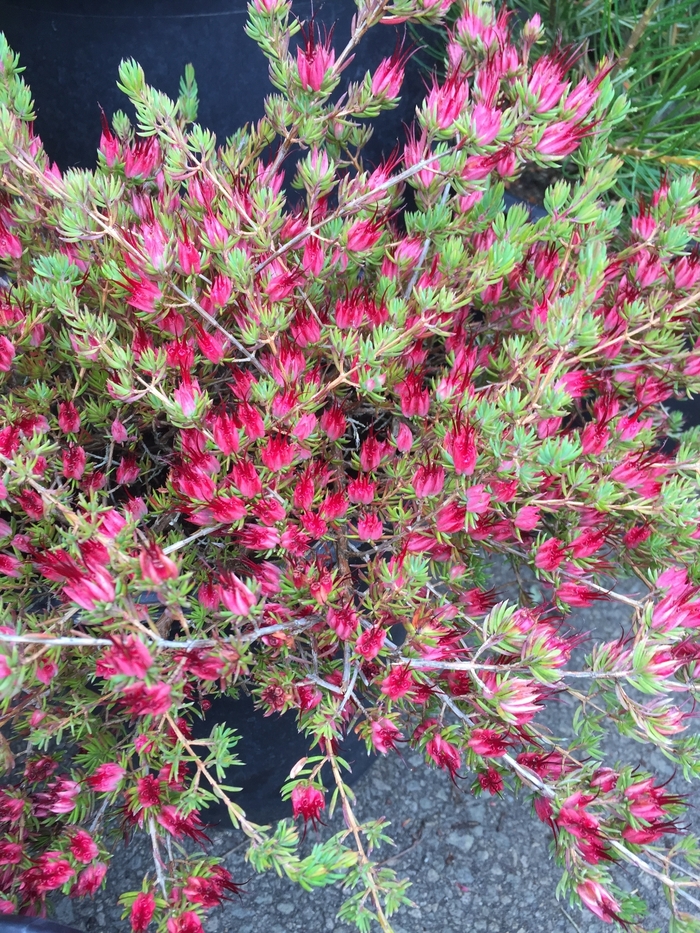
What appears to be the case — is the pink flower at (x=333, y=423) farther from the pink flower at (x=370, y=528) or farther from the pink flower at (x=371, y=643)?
the pink flower at (x=371, y=643)

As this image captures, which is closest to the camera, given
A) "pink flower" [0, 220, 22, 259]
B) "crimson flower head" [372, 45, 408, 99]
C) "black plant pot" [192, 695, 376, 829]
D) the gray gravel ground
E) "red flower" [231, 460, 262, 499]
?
"red flower" [231, 460, 262, 499]

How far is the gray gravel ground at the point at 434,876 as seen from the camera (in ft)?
4.83

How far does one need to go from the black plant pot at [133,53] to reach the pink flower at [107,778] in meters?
1.27

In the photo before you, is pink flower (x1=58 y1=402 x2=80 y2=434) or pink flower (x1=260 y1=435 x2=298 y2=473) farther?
pink flower (x1=58 y1=402 x2=80 y2=434)

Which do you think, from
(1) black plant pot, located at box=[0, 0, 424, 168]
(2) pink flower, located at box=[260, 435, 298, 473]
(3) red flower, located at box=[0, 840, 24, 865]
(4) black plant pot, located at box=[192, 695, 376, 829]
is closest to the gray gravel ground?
(4) black plant pot, located at box=[192, 695, 376, 829]

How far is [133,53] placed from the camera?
1.56 m

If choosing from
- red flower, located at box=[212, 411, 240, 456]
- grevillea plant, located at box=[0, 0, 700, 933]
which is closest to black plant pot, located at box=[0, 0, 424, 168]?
grevillea plant, located at box=[0, 0, 700, 933]

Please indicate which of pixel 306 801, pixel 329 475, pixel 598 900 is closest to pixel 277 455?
pixel 329 475

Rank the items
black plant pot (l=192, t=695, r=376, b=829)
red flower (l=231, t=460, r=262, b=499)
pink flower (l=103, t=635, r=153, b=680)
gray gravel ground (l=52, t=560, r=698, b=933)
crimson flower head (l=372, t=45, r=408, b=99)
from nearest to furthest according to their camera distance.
A: 1. pink flower (l=103, t=635, r=153, b=680)
2. red flower (l=231, t=460, r=262, b=499)
3. crimson flower head (l=372, t=45, r=408, b=99)
4. black plant pot (l=192, t=695, r=376, b=829)
5. gray gravel ground (l=52, t=560, r=698, b=933)

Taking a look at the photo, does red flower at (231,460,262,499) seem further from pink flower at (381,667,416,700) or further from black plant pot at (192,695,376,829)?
black plant pot at (192,695,376,829)

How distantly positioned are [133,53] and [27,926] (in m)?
1.45

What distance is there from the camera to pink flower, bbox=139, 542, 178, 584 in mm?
763

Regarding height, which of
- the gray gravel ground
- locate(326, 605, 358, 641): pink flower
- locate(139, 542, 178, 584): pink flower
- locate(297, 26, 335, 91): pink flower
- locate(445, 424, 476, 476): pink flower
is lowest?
the gray gravel ground

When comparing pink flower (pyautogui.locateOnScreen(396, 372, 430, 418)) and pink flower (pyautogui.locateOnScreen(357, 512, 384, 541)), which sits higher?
pink flower (pyautogui.locateOnScreen(396, 372, 430, 418))
